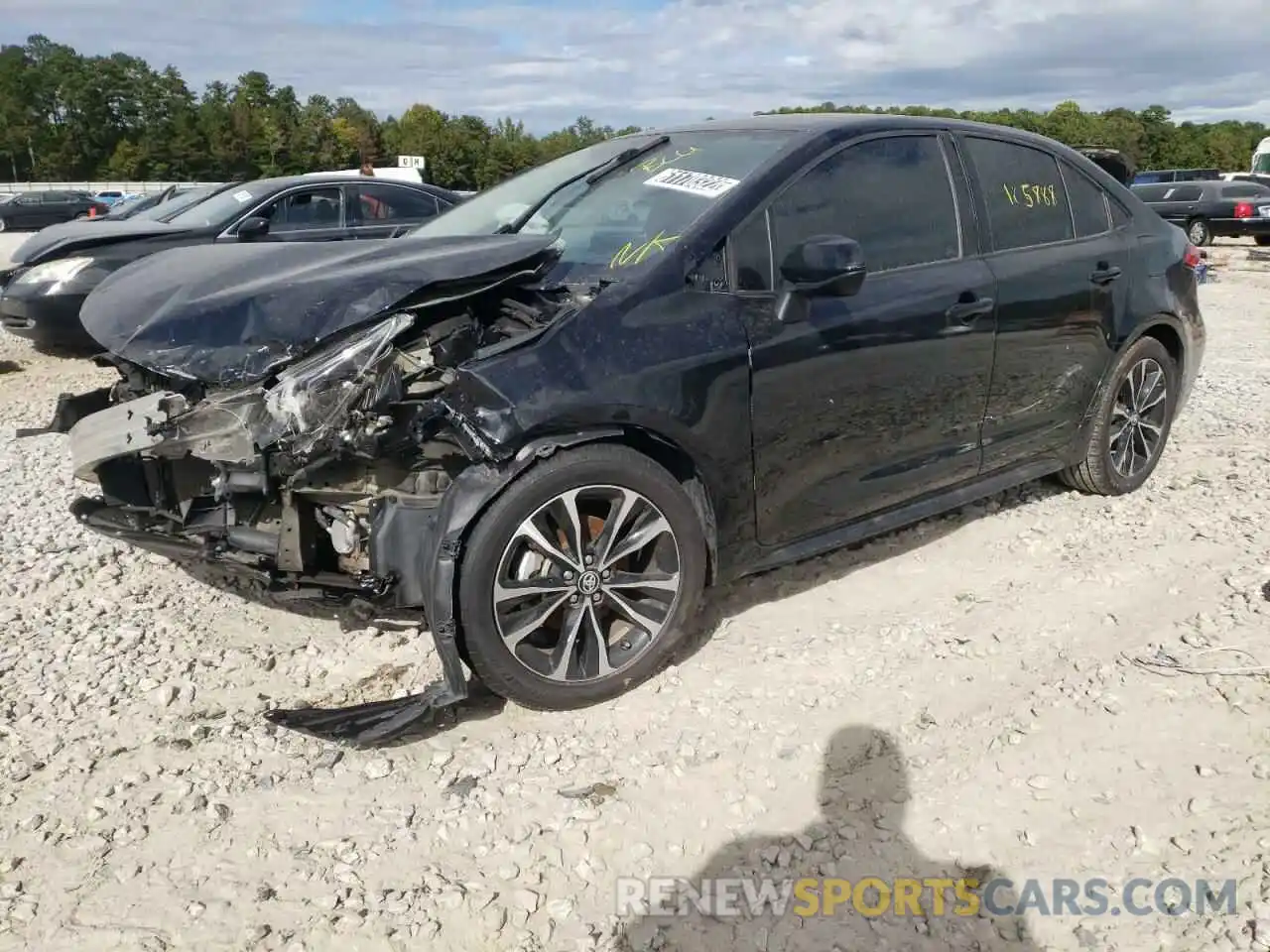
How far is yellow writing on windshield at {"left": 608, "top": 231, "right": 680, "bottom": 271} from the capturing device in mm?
3219

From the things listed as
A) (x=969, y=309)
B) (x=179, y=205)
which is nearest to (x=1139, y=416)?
(x=969, y=309)

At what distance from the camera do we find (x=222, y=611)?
3734mm

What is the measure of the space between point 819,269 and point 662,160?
3.33 ft

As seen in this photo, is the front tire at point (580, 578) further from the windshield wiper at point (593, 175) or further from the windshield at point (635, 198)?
the windshield wiper at point (593, 175)

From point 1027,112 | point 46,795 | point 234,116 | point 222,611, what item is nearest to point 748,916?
point 46,795

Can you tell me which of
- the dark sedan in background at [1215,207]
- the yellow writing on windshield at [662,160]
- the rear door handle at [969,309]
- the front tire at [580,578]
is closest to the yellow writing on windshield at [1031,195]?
the rear door handle at [969,309]

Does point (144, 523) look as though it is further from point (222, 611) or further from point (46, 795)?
point (46, 795)

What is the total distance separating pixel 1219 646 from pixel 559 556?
2.34 metres

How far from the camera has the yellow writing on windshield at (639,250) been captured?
322 centimetres

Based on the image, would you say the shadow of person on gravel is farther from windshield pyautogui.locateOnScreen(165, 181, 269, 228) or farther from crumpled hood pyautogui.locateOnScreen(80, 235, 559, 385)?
windshield pyautogui.locateOnScreen(165, 181, 269, 228)

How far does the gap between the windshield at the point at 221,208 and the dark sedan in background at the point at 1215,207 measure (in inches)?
675

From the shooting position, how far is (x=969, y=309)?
3730 millimetres

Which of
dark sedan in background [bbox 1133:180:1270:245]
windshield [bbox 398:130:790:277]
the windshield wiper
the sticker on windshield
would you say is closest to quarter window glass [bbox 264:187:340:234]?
windshield [bbox 398:130:790:277]

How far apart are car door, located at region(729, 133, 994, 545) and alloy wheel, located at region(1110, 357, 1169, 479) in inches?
46.7
